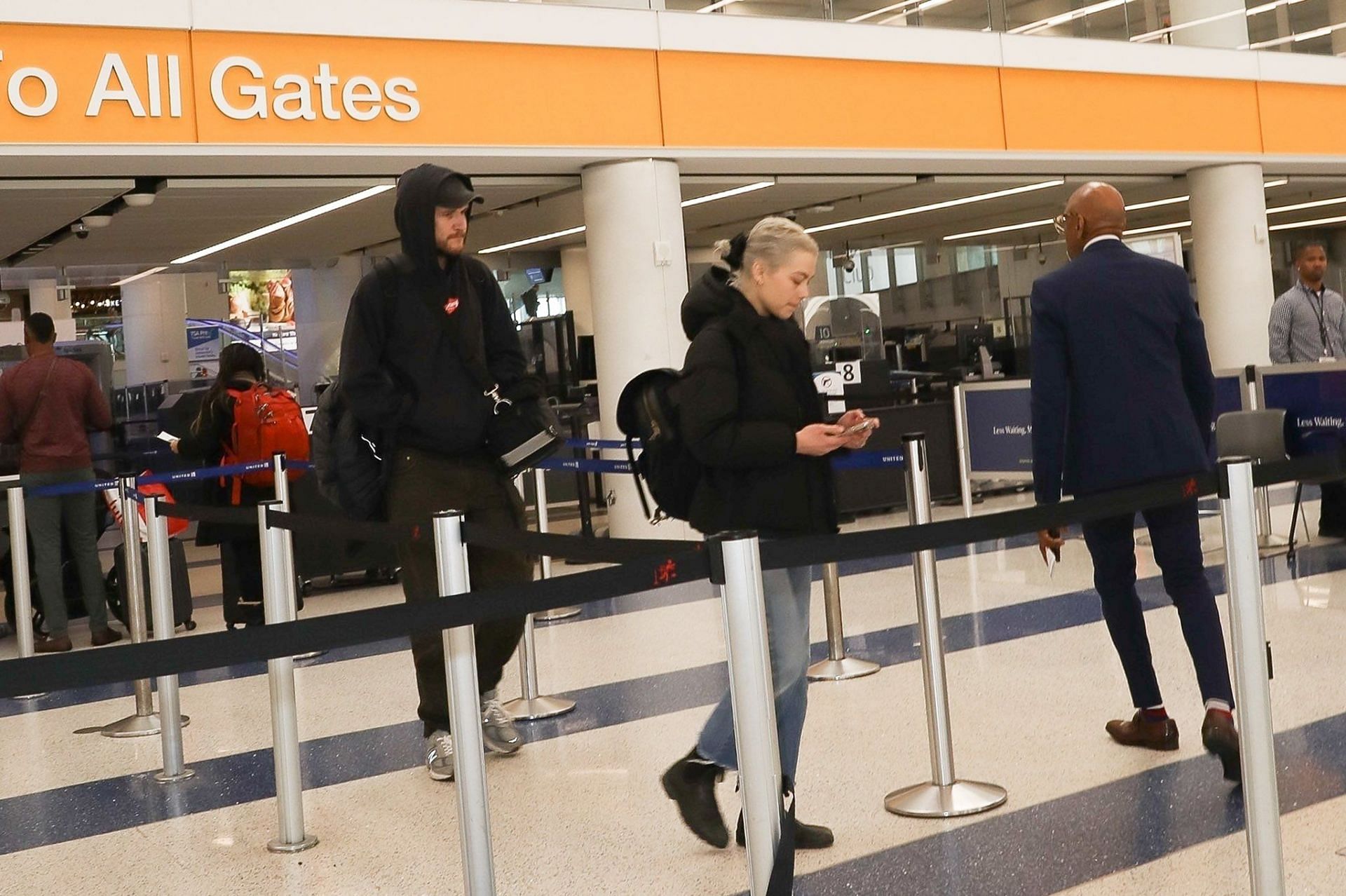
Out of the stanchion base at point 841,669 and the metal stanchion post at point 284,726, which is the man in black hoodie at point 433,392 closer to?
the metal stanchion post at point 284,726

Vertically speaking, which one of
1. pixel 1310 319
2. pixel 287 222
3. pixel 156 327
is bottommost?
pixel 1310 319

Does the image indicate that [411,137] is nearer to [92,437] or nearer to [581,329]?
[92,437]

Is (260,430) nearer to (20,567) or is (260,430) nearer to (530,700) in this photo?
(20,567)

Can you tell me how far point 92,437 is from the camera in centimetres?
1359

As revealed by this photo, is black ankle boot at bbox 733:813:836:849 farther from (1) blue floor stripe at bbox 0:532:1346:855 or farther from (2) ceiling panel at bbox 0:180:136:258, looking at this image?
(2) ceiling panel at bbox 0:180:136:258

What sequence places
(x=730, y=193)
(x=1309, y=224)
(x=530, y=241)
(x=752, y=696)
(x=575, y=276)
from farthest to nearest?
(x=1309, y=224), (x=575, y=276), (x=530, y=241), (x=730, y=193), (x=752, y=696)

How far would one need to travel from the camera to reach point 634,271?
928 centimetres

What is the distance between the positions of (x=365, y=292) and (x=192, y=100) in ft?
14.2

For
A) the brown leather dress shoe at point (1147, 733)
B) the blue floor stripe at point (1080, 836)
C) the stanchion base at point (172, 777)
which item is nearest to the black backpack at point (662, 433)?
the blue floor stripe at point (1080, 836)

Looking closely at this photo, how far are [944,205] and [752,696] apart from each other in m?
12.9

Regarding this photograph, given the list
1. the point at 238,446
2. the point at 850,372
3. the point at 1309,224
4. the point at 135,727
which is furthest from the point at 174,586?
the point at 1309,224

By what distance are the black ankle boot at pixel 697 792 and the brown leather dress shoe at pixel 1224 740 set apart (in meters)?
1.32

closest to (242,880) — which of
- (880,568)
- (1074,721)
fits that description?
(1074,721)

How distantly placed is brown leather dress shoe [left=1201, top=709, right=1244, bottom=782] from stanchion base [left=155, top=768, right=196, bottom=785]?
308cm
